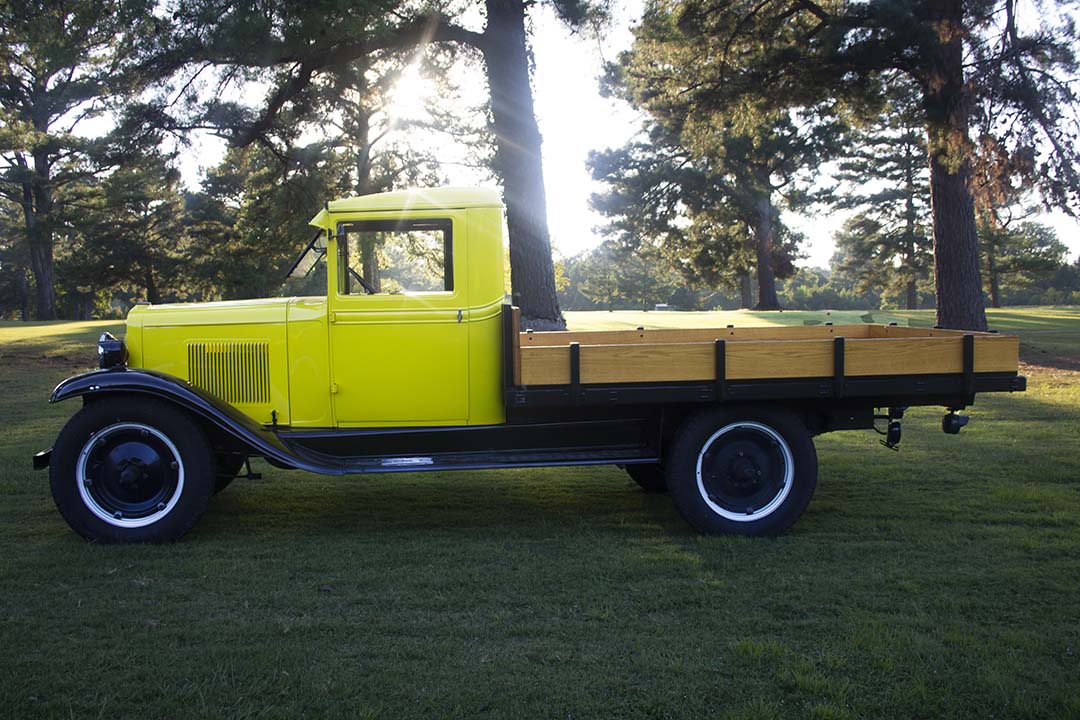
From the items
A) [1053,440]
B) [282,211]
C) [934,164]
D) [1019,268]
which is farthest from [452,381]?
[1019,268]

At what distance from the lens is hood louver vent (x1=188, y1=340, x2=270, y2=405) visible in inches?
215

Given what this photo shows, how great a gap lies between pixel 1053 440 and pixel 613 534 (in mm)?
5514

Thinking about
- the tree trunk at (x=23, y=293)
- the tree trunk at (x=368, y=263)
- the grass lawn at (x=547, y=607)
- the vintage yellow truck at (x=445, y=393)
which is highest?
the tree trunk at (x=23, y=293)

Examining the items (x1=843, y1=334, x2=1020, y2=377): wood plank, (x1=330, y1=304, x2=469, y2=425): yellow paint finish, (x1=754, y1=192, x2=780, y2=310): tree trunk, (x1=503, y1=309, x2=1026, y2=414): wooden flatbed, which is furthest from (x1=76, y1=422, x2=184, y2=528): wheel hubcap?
(x1=754, y1=192, x2=780, y2=310): tree trunk

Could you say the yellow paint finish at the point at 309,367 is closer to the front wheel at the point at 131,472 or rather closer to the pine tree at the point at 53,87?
the front wheel at the point at 131,472

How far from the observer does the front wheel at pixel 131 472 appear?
4926 mm

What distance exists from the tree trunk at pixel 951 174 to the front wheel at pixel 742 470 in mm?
10272

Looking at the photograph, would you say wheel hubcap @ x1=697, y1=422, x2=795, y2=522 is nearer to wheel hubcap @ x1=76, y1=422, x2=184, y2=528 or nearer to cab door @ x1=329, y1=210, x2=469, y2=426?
cab door @ x1=329, y1=210, x2=469, y2=426

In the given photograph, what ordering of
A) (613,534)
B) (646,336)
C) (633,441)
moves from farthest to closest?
(646,336)
(633,441)
(613,534)

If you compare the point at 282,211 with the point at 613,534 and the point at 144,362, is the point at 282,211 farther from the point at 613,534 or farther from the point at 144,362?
the point at 613,534

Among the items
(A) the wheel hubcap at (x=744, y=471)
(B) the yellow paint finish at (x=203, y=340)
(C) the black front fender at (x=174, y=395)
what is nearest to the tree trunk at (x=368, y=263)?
(B) the yellow paint finish at (x=203, y=340)

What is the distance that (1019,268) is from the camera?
41969 millimetres

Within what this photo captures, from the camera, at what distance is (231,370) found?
18.0 ft

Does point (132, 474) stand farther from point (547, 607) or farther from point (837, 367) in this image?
point (837, 367)
